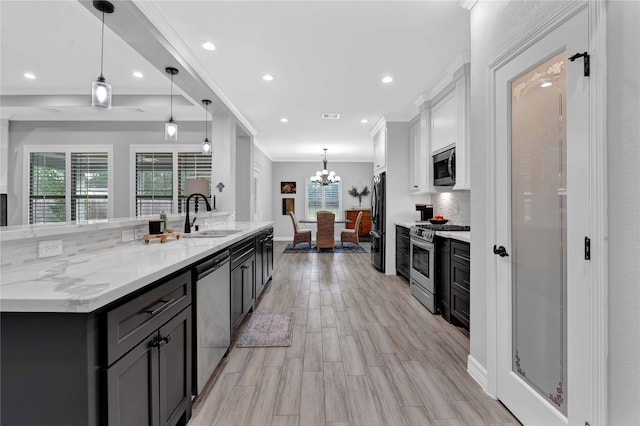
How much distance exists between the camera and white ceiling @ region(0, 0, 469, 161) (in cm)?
239

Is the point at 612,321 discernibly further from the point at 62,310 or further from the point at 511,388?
the point at 62,310

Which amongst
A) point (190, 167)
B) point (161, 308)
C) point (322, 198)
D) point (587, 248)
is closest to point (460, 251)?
point (587, 248)

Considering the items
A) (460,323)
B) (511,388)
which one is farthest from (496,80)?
(460,323)

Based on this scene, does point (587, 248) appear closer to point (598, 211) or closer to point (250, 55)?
point (598, 211)

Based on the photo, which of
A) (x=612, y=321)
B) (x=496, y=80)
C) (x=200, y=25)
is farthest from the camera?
(x=200, y=25)

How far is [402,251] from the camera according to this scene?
4.68 metres

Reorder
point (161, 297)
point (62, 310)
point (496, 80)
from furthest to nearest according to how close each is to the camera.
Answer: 1. point (496, 80)
2. point (161, 297)
3. point (62, 310)

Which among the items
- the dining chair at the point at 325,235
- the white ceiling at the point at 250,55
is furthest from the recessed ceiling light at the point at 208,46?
the dining chair at the point at 325,235

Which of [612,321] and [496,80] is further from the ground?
[496,80]

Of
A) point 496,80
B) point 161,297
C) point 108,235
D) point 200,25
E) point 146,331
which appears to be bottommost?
point 146,331

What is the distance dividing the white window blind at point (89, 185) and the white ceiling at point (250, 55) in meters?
0.80

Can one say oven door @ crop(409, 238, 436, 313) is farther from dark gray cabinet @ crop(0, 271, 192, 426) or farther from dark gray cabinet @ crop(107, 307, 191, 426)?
dark gray cabinet @ crop(0, 271, 192, 426)

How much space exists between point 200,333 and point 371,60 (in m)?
3.10

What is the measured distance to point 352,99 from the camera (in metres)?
4.39
